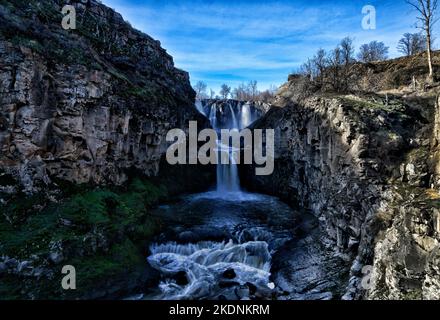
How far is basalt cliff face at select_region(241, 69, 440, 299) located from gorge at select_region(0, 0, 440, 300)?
0.24 feet

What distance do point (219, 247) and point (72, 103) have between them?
12.8 meters

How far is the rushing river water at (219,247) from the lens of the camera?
14195 millimetres

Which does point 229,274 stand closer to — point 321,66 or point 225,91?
point 321,66

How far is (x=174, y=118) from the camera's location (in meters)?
30.0

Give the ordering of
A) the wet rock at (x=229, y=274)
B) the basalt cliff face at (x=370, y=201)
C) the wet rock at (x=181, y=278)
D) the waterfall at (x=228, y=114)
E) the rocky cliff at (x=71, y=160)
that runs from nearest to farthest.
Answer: the basalt cliff face at (x=370, y=201)
the rocky cliff at (x=71, y=160)
the wet rock at (x=181, y=278)
the wet rock at (x=229, y=274)
the waterfall at (x=228, y=114)

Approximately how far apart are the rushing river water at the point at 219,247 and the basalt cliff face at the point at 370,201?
4.82 ft

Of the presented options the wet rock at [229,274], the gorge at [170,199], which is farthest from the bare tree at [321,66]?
the wet rock at [229,274]

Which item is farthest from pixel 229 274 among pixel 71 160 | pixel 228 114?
pixel 228 114

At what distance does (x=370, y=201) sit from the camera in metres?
14.2

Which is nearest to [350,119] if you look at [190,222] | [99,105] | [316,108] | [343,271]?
[316,108]

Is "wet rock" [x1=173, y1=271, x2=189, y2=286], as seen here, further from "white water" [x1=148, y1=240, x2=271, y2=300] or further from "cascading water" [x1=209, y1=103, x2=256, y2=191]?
"cascading water" [x1=209, y1=103, x2=256, y2=191]

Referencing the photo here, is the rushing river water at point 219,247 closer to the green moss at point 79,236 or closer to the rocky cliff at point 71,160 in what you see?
the rocky cliff at point 71,160

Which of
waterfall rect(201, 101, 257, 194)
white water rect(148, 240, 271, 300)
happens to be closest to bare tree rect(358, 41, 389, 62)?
waterfall rect(201, 101, 257, 194)

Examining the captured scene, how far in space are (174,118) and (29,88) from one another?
48.0 feet
